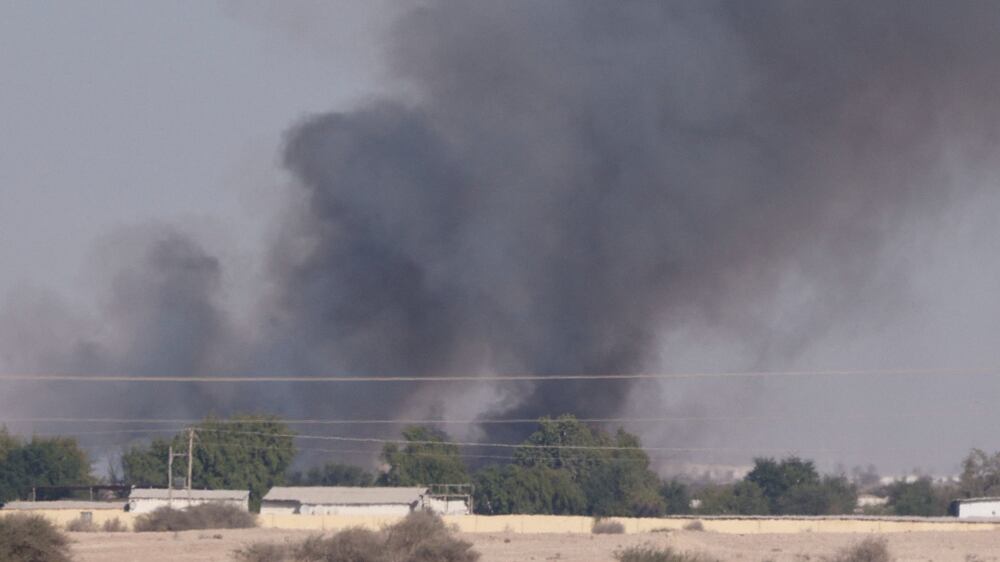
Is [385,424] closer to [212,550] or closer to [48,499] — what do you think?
[48,499]

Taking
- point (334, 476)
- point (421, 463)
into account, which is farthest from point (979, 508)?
point (334, 476)

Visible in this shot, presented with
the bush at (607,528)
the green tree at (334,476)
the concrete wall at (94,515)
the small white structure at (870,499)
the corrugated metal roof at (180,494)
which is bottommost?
the bush at (607,528)

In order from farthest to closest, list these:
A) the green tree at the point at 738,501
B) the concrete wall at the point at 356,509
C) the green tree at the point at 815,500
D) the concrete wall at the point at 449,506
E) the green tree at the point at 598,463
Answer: the green tree at the point at 738,501 < the green tree at the point at 815,500 < the green tree at the point at 598,463 < the concrete wall at the point at 449,506 < the concrete wall at the point at 356,509

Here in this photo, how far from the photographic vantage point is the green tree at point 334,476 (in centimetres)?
9612

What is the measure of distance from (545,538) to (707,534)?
24.3ft

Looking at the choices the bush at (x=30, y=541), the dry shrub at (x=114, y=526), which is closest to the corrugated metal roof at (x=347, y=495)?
the dry shrub at (x=114, y=526)

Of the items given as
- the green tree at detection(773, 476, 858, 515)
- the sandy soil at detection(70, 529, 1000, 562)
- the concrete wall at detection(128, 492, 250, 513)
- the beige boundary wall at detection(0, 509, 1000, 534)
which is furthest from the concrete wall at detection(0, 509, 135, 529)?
the green tree at detection(773, 476, 858, 515)

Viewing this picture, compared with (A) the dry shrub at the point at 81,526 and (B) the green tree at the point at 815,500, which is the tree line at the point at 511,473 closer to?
(B) the green tree at the point at 815,500

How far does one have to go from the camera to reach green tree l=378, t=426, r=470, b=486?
87000mm

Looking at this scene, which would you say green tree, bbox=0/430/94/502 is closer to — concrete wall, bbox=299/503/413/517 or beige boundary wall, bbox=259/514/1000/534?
concrete wall, bbox=299/503/413/517

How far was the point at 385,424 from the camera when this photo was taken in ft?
347

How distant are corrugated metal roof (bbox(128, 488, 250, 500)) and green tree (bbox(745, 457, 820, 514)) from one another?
37.0 metres

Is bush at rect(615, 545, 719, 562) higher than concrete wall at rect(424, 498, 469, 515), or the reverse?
concrete wall at rect(424, 498, 469, 515)

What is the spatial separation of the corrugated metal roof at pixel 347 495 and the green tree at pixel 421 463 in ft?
36.9
